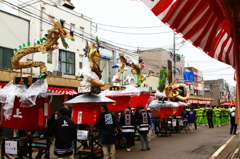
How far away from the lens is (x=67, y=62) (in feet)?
70.2

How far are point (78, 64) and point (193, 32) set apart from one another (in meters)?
19.6

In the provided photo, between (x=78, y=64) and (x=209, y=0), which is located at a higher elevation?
(x=78, y=64)

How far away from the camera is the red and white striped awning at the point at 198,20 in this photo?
2817 millimetres

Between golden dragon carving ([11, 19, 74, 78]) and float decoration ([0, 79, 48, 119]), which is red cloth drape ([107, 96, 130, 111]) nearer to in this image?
golden dragon carving ([11, 19, 74, 78])

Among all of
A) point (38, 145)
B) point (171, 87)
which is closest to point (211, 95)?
point (171, 87)

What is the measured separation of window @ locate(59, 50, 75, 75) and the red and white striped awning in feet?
58.3

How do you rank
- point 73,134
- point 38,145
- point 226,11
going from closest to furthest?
1. point 226,11
2. point 73,134
3. point 38,145

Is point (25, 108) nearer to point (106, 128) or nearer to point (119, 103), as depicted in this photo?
point (106, 128)

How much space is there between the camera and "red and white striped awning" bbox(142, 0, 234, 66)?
282cm

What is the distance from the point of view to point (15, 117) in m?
6.30

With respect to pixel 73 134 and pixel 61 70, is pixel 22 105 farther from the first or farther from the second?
pixel 61 70

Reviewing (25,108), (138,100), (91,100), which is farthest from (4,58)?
(25,108)

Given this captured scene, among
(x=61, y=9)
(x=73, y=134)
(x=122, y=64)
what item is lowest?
(x=73, y=134)

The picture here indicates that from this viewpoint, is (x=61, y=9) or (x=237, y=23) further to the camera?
(x=61, y=9)
